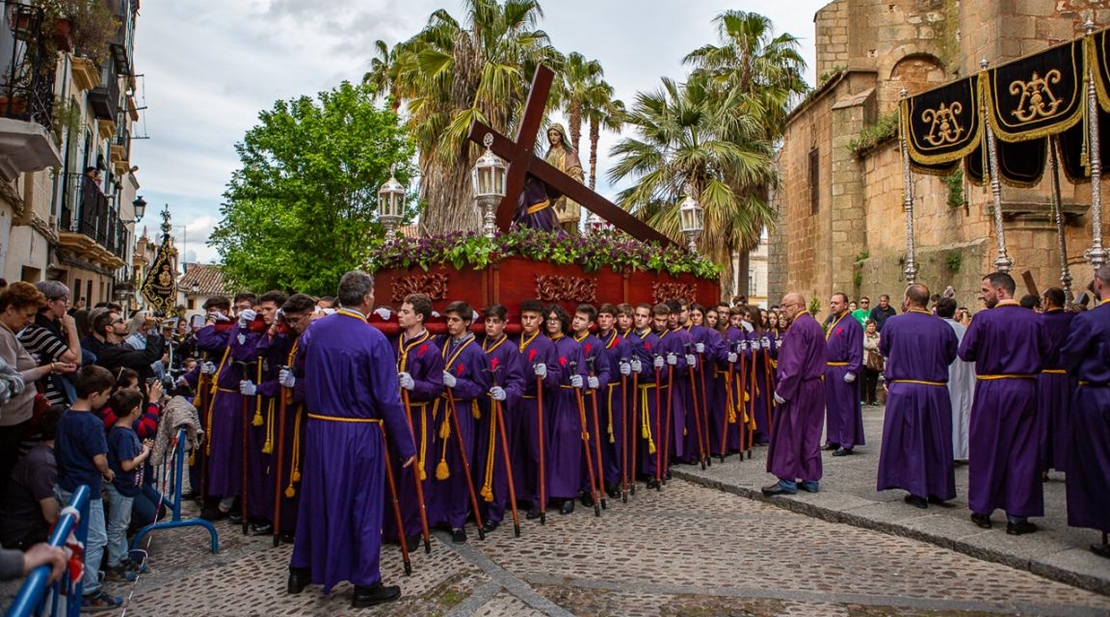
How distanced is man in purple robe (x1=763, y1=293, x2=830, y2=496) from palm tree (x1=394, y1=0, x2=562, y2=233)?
12.6 metres

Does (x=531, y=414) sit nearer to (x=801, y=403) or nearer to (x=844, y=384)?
(x=801, y=403)

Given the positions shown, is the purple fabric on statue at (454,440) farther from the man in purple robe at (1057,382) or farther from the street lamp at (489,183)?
the man in purple robe at (1057,382)

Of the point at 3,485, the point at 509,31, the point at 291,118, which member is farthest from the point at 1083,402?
the point at 291,118

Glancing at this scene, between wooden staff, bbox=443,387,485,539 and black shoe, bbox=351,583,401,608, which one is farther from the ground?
wooden staff, bbox=443,387,485,539

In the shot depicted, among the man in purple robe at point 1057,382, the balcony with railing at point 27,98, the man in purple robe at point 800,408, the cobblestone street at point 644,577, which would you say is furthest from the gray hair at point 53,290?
the man in purple robe at point 1057,382

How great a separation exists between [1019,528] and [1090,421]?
1057 mm

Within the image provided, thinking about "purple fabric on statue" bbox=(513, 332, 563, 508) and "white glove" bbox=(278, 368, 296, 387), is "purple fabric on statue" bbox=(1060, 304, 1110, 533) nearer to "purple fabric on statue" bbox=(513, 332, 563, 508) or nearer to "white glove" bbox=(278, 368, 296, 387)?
"purple fabric on statue" bbox=(513, 332, 563, 508)

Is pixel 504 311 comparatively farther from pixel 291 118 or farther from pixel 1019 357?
pixel 291 118

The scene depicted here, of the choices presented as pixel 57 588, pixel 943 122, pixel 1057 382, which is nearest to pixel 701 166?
pixel 943 122

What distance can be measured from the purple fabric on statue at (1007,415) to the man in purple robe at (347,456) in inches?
182

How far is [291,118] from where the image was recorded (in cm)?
2291

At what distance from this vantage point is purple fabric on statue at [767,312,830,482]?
744 cm

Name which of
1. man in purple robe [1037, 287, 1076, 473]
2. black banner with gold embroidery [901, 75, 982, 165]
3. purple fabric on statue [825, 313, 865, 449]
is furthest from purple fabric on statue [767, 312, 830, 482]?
black banner with gold embroidery [901, 75, 982, 165]

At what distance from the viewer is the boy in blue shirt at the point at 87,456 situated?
4.62m
